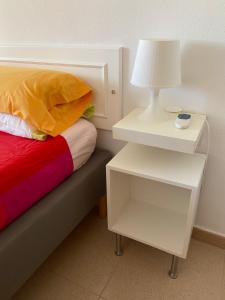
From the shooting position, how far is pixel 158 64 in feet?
3.39

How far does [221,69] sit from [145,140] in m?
0.48

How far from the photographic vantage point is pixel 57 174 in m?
1.21

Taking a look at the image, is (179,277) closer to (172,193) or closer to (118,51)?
(172,193)

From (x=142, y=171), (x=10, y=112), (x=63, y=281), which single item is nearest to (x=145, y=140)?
(x=142, y=171)

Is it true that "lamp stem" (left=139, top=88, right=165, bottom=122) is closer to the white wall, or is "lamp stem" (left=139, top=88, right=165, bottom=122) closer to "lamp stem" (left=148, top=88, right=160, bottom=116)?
"lamp stem" (left=148, top=88, right=160, bottom=116)

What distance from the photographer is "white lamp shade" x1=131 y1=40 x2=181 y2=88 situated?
1.02m

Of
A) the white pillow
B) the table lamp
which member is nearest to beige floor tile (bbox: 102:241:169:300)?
the white pillow

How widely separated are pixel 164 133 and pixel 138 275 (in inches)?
30.1

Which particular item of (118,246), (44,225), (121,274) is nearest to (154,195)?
(118,246)

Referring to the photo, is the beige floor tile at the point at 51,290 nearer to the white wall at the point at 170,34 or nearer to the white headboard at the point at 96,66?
the white wall at the point at 170,34

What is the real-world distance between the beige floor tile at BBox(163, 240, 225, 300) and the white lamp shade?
954 millimetres

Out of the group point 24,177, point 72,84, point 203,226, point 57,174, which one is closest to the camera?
point 24,177

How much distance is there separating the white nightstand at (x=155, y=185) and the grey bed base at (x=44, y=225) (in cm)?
16

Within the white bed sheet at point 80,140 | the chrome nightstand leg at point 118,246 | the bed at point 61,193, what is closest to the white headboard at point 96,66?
the bed at point 61,193
